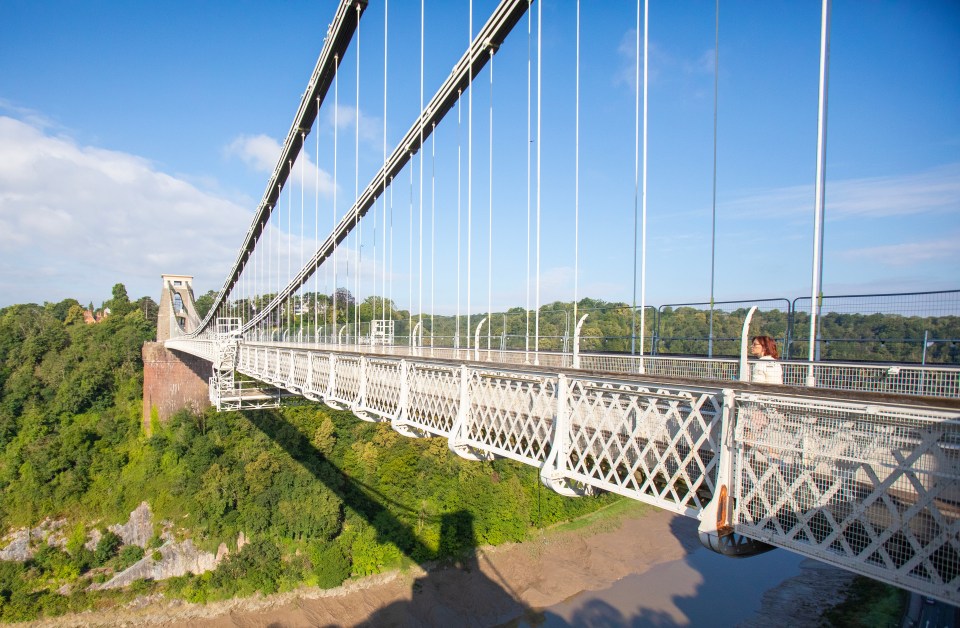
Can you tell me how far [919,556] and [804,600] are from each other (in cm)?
2030

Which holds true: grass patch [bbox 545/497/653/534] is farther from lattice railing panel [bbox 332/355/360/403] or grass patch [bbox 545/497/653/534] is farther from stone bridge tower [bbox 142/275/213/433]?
stone bridge tower [bbox 142/275/213/433]

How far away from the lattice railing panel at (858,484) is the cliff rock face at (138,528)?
955 inches

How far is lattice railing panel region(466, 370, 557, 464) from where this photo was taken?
5.45 metres

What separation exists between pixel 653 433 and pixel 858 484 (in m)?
1.45

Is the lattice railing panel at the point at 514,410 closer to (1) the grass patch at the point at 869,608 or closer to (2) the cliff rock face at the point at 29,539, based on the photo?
(1) the grass patch at the point at 869,608

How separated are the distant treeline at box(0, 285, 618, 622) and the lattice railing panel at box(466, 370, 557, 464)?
1572 centimetres

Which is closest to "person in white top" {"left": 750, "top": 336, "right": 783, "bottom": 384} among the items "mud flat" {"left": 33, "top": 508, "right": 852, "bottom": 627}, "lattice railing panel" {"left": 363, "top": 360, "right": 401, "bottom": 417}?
"lattice railing panel" {"left": 363, "top": 360, "right": 401, "bottom": 417}

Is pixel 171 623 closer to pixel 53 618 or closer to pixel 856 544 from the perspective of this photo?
pixel 53 618

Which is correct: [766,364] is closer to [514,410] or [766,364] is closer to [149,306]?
[514,410]

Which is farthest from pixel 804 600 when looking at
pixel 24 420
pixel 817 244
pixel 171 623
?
pixel 24 420

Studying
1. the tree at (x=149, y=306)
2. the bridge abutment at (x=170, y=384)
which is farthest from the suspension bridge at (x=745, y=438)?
the tree at (x=149, y=306)

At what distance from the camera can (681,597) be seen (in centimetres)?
1859

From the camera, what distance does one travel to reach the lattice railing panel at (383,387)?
8.45 metres

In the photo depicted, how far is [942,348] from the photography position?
627 cm
